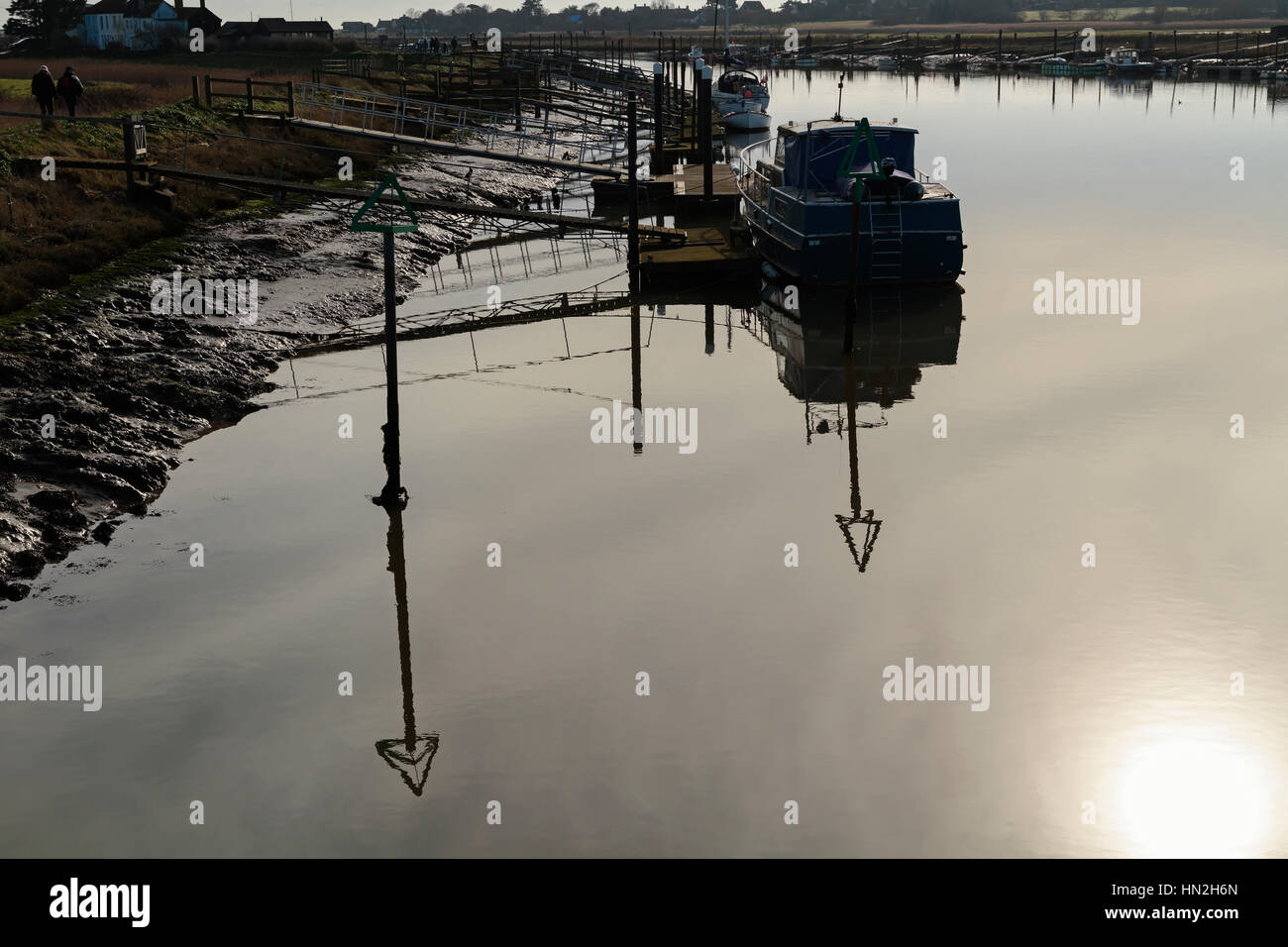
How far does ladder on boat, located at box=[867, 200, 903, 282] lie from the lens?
1013 inches

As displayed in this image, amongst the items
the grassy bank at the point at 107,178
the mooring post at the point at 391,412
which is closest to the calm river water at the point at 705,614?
the mooring post at the point at 391,412

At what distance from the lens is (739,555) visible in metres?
15.3

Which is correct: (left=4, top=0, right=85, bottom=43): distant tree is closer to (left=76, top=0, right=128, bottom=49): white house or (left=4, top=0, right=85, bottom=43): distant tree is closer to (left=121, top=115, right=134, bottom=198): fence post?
(left=76, top=0, right=128, bottom=49): white house

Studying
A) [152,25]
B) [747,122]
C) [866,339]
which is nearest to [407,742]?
[866,339]

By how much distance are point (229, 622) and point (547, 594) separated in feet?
10.0

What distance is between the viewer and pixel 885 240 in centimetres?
2600

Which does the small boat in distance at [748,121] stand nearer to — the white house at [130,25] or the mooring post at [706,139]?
the mooring post at [706,139]

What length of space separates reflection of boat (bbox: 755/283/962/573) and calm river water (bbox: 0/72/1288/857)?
126 millimetres

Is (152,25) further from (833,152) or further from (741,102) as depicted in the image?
(833,152)

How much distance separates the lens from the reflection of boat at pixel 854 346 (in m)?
21.0

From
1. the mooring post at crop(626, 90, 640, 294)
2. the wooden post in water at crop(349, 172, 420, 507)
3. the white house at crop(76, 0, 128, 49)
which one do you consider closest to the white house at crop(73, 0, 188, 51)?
the white house at crop(76, 0, 128, 49)
